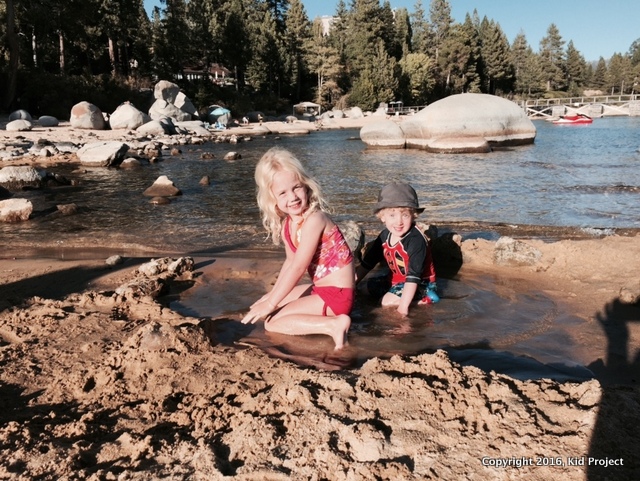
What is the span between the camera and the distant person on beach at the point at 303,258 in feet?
12.0

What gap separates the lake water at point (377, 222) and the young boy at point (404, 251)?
177 mm

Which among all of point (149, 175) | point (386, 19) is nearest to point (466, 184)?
point (149, 175)

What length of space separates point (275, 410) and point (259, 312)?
1504 mm

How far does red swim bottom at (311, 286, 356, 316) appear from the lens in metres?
3.74

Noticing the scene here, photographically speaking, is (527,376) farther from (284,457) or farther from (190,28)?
(190,28)

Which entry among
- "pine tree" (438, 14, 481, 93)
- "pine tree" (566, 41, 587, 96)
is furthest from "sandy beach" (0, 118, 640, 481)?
"pine tree" (566, 41, 587, 96)

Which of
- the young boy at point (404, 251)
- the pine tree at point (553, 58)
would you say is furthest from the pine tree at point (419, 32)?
the young boy at point (404, 251)

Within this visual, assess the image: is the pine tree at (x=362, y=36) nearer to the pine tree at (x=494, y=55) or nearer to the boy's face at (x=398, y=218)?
the pine tree at (x=494, y=55)

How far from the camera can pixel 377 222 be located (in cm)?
812

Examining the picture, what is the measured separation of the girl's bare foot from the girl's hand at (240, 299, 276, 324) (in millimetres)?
523

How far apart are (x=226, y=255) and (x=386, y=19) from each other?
69.0 meters

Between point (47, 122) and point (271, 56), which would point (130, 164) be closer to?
point (47, 122)

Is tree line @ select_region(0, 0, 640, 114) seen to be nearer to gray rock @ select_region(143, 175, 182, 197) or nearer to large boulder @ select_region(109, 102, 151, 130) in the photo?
large boulder @ select_region(109, 102, 151, 130)

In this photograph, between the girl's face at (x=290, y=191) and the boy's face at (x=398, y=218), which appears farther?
the boy's face at (x=398, y=218)
